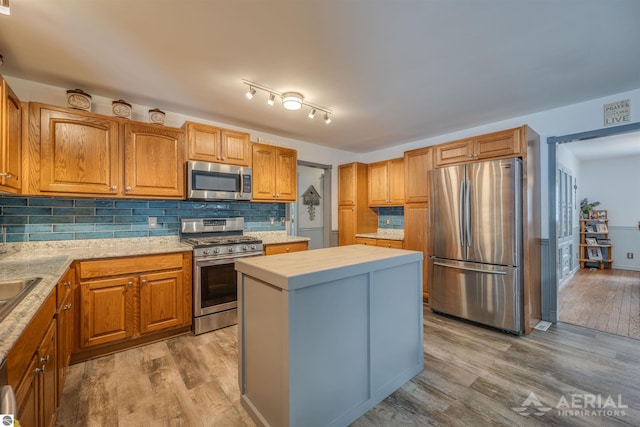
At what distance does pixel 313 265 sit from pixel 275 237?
7.99ft

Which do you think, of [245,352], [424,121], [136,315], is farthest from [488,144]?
[136,315]

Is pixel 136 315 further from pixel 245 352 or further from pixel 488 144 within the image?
pixel 488 144

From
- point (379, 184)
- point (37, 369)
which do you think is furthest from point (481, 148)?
point (37, 369)

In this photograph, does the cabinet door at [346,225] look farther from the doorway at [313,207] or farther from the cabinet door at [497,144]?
the cabinet door at [497,144]

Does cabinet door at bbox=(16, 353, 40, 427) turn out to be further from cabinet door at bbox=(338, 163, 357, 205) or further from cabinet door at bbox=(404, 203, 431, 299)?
cabinet door at bbox=(338, 163, 357, 205)

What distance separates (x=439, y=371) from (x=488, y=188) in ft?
6.32

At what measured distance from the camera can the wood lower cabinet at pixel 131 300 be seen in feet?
7.72

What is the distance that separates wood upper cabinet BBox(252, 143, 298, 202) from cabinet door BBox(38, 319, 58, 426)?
7.70 feet

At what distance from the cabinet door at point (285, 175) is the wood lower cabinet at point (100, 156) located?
1.21 meters

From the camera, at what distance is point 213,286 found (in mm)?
2988

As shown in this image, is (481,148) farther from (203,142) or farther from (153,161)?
(153,161)

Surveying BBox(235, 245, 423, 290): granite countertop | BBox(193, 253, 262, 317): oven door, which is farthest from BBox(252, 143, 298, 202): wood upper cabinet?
BBox(235, 245, 423, 290): granite countertop

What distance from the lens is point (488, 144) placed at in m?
3.13

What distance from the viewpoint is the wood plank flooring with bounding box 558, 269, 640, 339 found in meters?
3.07
